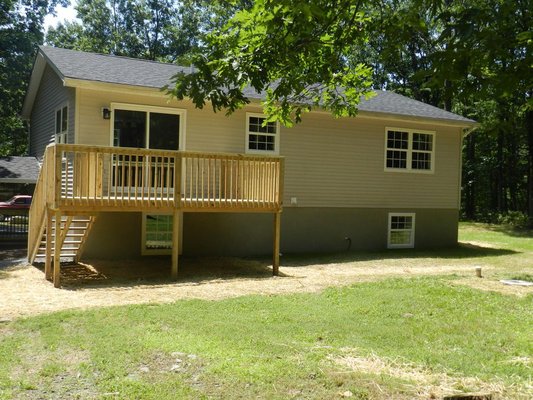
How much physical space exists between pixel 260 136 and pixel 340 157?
2.50 meters

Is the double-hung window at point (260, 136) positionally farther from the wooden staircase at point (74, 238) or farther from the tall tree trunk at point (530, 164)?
the tall tree trunk at point (530, 164)

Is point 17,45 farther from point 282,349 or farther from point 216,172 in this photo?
point 282,349

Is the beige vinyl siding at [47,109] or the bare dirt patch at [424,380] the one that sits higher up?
the beige vinyl siding at [47,109]

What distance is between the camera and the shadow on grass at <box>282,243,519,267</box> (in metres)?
13.6

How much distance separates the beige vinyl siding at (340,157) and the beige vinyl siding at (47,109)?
57.0 inches

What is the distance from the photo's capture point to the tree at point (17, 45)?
27703mm

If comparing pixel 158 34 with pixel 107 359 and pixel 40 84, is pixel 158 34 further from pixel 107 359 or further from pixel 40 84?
pixel 107 359

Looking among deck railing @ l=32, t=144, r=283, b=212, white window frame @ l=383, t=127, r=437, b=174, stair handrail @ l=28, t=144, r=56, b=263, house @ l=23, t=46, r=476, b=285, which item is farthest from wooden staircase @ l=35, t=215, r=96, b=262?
white window frame @ l=383, t=127, r=437, b=174

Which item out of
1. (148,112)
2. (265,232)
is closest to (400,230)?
(265,232)

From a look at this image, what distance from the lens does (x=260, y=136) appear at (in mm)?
14281

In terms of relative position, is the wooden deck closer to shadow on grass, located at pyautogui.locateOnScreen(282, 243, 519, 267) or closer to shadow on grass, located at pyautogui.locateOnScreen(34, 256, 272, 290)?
shadow on grass, located at pyautogui.locateOnScreen(34, 256, 272, 290)

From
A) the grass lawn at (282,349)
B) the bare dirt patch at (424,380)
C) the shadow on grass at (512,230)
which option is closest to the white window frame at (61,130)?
the grass lawn at (282,349)

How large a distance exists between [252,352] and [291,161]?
31.2ft

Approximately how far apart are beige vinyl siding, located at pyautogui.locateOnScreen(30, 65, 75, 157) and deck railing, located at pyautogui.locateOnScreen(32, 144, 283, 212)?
191 cm
